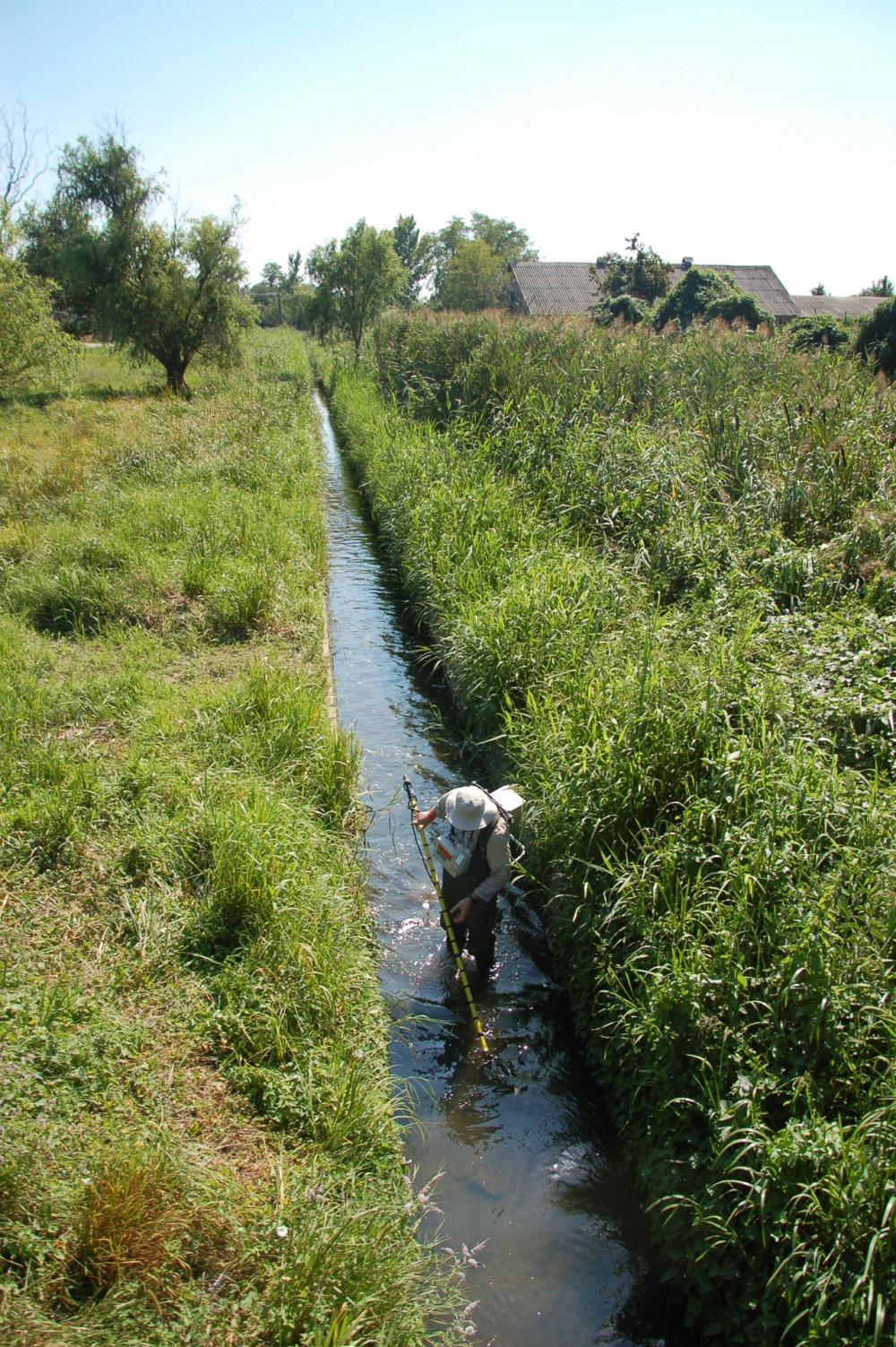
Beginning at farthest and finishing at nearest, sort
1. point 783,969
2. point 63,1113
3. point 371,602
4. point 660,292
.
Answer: point 660,292, point 371,602, point 783,969, point 63,1113

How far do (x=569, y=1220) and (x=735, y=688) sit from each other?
3133 mm

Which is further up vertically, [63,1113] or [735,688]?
[735,688]

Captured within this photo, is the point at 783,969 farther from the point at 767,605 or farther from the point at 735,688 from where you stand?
the point at 767,605

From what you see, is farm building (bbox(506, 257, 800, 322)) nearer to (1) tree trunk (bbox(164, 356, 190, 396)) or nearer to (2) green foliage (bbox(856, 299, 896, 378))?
(1) tree trunk (bbox(164, 356, 190, 396))

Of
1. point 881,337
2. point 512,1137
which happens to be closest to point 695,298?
point 881,337

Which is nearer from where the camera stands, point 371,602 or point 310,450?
point 371,602

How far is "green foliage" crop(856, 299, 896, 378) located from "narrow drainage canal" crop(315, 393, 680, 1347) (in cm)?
1630

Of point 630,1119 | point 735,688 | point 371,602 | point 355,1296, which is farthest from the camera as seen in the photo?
point 371,602

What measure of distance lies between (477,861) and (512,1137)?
142 centimetres

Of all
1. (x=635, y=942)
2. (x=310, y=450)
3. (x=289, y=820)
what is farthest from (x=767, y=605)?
(x=310, y=450)

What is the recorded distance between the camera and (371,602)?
37.1 ft

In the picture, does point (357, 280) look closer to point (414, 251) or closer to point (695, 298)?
point (695, 298)

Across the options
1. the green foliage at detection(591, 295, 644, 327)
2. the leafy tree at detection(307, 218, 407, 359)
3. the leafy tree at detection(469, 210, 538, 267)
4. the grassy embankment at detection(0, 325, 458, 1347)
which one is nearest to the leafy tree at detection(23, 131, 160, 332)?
the leafy tree at detection(307, 218, 407, 359)

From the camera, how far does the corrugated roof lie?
139 ft
